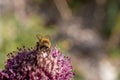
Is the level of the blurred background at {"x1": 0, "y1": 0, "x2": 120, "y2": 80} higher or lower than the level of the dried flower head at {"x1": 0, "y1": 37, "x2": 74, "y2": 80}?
higher

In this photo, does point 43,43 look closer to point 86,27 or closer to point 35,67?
point 35,67

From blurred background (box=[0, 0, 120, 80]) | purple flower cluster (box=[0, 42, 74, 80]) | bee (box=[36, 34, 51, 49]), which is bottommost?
purple flower cluster (box=[0, 42, 74, 80])

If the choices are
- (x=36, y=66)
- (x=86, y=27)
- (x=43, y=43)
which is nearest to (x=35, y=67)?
(x=36, y=66)

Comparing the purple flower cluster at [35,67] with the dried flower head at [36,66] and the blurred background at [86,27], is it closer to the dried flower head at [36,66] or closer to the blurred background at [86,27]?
the dried flower head at [36,66]

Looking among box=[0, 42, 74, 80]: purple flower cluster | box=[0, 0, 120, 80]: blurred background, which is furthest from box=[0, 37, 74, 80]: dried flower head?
box=[0, 0, 120, 80]: blurred background

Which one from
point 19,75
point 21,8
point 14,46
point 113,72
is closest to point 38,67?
point 19,75

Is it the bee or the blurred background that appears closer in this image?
the bee

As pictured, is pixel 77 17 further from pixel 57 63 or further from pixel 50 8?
pixel 57 63

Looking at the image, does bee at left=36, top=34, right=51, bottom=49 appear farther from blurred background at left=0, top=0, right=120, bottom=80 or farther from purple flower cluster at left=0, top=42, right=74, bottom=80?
blurred background at left=0, top=0, right=120, bottom=80
